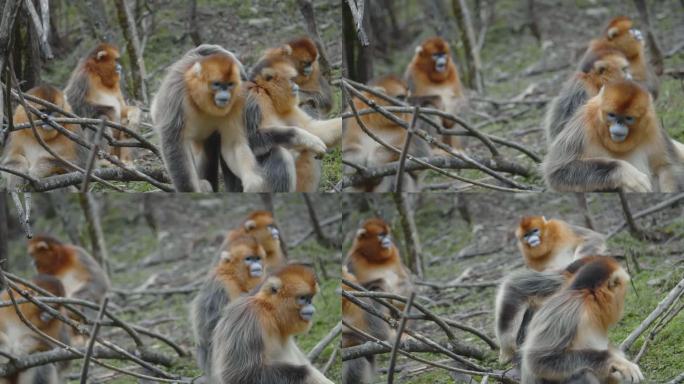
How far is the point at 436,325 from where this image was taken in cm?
602

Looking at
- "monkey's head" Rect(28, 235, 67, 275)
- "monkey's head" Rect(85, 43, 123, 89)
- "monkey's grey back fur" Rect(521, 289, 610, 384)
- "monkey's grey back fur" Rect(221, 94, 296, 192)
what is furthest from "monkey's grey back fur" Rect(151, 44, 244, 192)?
"monkey's head" Rect(28, 235, 67, 275)

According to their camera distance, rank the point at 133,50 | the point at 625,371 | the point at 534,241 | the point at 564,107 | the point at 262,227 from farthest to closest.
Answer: the point at 262,227
the point at 564,107
the point at 534,241
the point at 133,50
the point at 625,371

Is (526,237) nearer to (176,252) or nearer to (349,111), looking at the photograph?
(349,111)

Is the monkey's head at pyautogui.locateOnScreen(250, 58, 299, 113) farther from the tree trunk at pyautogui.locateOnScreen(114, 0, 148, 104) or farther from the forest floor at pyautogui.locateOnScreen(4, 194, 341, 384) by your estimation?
the forest floor at pyautogui.locateOnScreen(4, 194, 341, 384)

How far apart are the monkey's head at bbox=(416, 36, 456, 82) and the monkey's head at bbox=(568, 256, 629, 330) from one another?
3849mm

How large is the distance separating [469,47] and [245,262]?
3152 millimetres

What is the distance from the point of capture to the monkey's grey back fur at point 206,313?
6281 mm

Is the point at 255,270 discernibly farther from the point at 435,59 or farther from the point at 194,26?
the point at 435,59

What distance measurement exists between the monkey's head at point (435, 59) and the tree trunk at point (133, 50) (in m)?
3.85

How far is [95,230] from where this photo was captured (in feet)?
26.7

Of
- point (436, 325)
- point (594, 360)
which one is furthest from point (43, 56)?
point (594, 360)

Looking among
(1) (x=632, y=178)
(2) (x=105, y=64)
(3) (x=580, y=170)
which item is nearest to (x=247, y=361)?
(2) (x=105, y=64)

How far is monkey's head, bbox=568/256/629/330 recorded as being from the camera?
5086 mm

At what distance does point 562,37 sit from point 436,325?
4.88 metres
